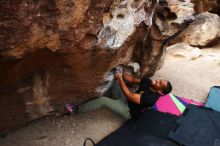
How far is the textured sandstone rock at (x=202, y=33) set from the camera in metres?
9.37

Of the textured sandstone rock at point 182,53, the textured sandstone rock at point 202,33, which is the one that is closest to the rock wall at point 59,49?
the textured sandstone rock at point 182,53

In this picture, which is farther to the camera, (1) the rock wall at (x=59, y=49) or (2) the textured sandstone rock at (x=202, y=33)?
(2) the textured sandstone rock at (x=202, y=33)

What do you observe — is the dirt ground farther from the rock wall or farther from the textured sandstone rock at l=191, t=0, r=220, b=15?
the textured sandstone rock at l=191, t=0, r=220, b=15

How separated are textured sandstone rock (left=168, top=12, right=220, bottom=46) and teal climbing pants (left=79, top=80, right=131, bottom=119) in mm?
5227

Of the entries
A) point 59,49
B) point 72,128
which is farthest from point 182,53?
point 59,49

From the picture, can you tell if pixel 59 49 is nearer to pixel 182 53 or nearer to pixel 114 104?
pixel 114 104

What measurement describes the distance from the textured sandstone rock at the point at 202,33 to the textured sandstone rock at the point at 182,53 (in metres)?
0.88

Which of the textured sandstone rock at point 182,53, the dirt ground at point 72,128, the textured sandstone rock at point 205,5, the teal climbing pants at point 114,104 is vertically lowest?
the dirt ground at point 72,128

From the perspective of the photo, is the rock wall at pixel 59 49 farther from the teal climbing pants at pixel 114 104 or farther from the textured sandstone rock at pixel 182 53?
the textured sandstone rock at pixel 182 53

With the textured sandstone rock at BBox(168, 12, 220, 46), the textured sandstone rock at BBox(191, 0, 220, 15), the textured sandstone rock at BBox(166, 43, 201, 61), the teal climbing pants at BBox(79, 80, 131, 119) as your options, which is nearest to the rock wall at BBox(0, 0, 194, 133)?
the teal climbing pants at BBox(79, 80, 131, 119)

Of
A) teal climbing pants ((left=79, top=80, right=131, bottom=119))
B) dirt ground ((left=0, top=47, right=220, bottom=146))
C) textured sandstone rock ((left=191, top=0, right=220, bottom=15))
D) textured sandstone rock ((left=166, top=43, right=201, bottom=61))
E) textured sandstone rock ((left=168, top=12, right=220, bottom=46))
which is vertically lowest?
dirt ground ((left=0, top=47, right=220, bottom=146))

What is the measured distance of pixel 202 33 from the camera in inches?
370

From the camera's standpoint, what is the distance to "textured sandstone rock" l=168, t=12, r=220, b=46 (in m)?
9.37

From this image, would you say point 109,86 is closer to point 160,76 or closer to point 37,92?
point 37,92
